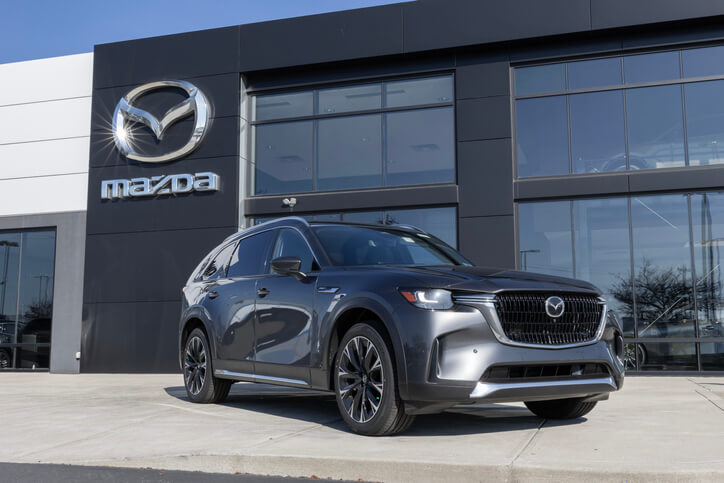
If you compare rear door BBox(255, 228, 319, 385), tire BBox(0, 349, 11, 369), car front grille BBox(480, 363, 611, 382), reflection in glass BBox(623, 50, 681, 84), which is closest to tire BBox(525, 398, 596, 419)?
car front grille BBox(480, 363, 611, 382)

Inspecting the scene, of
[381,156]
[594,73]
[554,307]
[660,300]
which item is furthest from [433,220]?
[554,307]

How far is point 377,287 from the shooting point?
546cm

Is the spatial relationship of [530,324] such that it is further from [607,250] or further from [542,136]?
[542,136]

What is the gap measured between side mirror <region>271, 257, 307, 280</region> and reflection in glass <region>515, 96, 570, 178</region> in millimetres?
9535

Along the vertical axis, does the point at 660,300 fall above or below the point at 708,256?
below

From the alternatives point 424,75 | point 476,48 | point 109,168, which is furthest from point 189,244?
point 476,48

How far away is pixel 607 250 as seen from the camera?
1436 cm

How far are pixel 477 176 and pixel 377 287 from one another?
9.92m

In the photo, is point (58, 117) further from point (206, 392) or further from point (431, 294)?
point (431, 294)

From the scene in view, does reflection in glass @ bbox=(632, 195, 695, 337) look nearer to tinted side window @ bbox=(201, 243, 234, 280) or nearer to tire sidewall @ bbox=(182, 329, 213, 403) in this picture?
tinted side window @ bbox=(201, 243, 234, 280)

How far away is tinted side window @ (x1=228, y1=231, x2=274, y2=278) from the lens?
24.1ft

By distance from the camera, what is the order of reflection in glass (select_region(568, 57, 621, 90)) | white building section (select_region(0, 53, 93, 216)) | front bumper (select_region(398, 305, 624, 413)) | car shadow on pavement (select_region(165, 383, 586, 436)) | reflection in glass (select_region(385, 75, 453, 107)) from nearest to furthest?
1. front bumper (select_region(398, 305, 624, 413))
2. car shadow on pavement (select_region(165, 383, 586, 436))
3. reflection in glass (select_region(568, 57, 621, 90))
4. reflection in glass (select_region(385, 75, 453, 107))
5. white building section (select_region(0, 53, 93, 216))

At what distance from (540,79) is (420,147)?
276cm

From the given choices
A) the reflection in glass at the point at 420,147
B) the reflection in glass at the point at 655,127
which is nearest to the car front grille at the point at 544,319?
the reflection in glass at the point at 655,127
